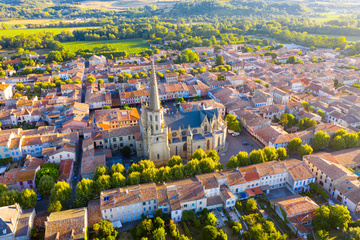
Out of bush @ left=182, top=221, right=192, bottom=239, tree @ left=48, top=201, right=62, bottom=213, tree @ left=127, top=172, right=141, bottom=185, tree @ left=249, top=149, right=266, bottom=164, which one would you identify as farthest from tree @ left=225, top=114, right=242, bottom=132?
tree @ left=48, top=201, right=62, bottom=213

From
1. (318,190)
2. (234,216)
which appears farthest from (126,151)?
(318,190)

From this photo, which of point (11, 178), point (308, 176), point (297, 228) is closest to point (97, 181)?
point (11, 178)

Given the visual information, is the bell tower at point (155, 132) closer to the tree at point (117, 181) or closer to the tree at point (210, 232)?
the tree at point (117, 181)

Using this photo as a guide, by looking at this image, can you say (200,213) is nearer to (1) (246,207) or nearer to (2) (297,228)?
(1) (246,207)

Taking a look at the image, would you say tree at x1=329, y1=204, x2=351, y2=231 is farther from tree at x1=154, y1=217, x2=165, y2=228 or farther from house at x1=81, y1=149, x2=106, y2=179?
house at x1=81, y1=149, x2=106, y2=179

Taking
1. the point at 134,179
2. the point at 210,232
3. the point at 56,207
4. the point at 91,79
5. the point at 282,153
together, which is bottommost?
the point at 210,232

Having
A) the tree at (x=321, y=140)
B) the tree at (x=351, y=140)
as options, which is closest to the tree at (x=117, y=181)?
the tree at (x=321, y=140)

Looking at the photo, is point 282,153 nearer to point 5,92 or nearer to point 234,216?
point 234,216
